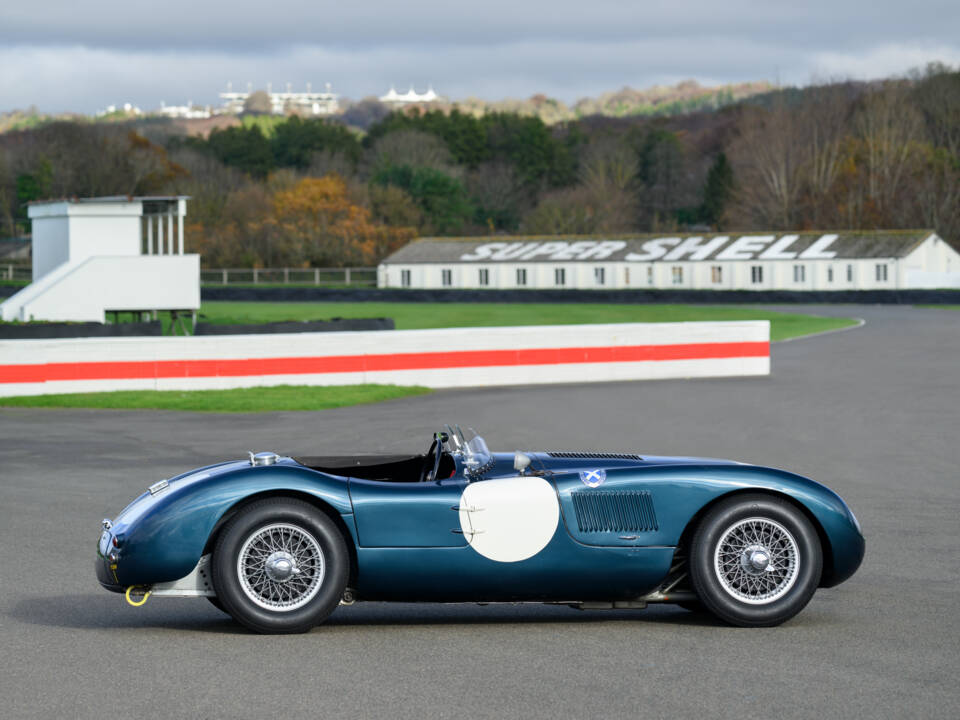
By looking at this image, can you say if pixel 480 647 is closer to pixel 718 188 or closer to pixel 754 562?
pixel 754 562

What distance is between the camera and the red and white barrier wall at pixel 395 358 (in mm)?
21656

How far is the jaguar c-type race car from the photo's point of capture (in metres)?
6.49

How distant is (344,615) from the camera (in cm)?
727

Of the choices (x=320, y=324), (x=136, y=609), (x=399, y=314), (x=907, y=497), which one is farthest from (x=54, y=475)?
(x=399, y=314)

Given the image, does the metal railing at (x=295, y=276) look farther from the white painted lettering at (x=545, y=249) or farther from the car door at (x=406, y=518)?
the car door at (x=406, y=518)

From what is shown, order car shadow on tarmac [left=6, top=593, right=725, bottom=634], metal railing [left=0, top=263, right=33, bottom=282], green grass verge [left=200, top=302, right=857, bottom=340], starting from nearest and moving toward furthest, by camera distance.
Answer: car shadow on tarmac [left=6, top=593, right=725, bottom=634] → green grass verge [left=200, top=302, right=857, bottom=340] → metal railing [left=0, top=263, right=33, bottom=282]

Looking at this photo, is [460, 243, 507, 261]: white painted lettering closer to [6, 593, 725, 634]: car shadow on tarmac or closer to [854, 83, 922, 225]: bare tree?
[854, 83, 922, 225]: bare tree

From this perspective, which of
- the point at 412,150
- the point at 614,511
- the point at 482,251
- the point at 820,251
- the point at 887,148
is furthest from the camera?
the point at 412,150

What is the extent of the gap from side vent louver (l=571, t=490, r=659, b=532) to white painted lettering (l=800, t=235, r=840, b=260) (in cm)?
7194

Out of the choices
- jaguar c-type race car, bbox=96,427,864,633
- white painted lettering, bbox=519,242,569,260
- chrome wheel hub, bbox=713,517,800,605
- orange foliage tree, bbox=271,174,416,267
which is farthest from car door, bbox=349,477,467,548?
orange foliage tree, bbox=271,174,416,267

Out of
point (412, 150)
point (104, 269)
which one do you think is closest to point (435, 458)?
point (104, 269)

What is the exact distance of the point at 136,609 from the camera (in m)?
7.40

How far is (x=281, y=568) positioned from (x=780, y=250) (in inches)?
2937

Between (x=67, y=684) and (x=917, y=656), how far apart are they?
385cm
